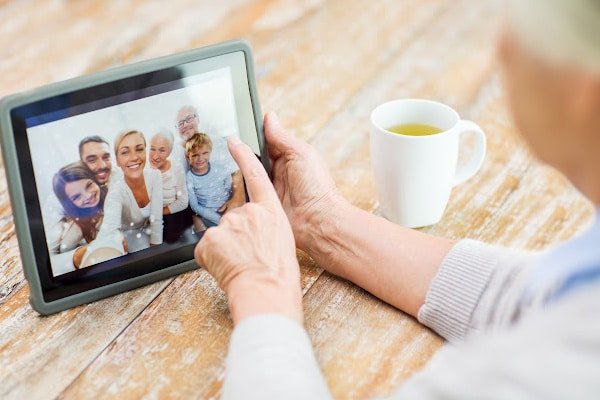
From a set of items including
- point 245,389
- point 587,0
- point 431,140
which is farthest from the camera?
point 431,140

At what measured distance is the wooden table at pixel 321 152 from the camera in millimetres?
976

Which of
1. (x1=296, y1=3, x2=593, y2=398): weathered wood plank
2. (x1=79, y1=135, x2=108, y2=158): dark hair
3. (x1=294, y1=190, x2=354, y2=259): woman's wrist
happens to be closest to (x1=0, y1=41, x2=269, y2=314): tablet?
(x1=79, y1=135, x2=108, y2=158): dark hair

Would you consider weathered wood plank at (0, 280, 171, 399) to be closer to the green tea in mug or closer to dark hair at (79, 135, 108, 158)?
dark hair at (79, 135, 108, 158)

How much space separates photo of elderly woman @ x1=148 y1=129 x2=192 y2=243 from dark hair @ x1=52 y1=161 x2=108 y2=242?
8 centimetres

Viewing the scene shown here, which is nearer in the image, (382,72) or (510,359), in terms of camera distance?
(510,359)

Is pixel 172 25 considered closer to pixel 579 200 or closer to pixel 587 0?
pixel 579 200

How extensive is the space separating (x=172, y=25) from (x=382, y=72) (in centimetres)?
51

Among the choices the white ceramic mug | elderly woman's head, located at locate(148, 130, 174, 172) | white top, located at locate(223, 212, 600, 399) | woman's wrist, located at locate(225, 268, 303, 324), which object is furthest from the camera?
the white ceramic mug

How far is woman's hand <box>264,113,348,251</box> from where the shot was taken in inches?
44.8

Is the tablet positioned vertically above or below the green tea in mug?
above

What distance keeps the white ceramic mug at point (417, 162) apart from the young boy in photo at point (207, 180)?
0.23 m

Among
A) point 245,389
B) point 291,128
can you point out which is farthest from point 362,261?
point 291,128

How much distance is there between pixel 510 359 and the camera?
0.65 m

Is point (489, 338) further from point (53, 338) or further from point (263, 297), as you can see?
point (53, 338)
